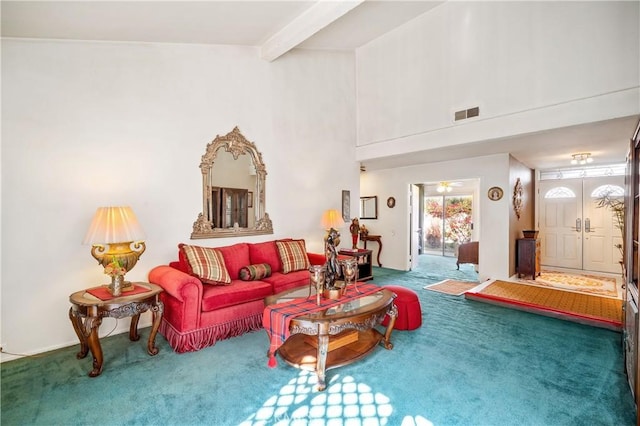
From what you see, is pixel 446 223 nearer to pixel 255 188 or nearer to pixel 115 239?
pixel 255 188

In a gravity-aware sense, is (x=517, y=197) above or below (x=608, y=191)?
below

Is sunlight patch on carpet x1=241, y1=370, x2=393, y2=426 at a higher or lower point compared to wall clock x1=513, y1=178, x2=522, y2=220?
lower

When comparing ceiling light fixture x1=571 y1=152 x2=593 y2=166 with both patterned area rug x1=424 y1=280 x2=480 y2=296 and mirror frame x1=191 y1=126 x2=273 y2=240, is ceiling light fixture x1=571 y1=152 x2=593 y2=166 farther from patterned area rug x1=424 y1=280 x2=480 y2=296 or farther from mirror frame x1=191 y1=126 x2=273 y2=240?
mirror frame x1=191 y1=126 x2=273 y2=240

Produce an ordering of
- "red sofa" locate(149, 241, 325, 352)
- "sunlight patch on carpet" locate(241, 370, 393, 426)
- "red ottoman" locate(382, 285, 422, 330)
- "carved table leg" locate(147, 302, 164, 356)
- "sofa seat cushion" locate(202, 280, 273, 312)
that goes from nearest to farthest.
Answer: "sunlight patch on carpet" locate(241, 370, 393, 426), "carved table leg" locate(147, 302, 164, 356), "red sofa" locate(149, 241, 325, 352), "sofa seat cushion" locate(202, 280, 273, 312), "red ottoman" locate(382, 285, 422, 330)

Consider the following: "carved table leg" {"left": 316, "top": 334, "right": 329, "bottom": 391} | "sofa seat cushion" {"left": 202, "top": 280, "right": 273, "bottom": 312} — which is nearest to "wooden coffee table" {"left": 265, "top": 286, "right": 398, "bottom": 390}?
"carved table leg" {"left": 316, "top": 334, "right": 329, "bottom": 391}

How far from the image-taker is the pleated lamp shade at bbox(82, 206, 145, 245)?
2736 mm

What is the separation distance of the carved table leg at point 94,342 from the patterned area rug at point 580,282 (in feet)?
21.4

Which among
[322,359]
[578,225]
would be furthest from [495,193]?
[322,359]

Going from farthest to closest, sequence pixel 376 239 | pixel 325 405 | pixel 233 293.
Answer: pixel 376 239 → pixel 233 293 → pixel 325 405

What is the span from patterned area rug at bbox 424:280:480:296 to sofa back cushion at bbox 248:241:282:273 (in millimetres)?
2782

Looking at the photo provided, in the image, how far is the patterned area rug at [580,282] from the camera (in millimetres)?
5168

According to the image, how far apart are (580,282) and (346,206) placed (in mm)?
4778

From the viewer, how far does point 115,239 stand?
9.05ft

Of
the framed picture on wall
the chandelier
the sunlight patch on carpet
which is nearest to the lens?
the sunlight patch on carpet
